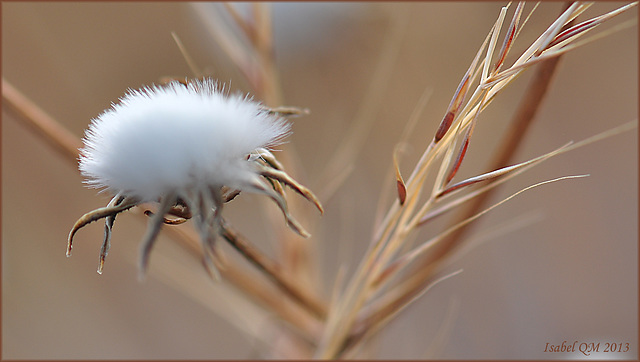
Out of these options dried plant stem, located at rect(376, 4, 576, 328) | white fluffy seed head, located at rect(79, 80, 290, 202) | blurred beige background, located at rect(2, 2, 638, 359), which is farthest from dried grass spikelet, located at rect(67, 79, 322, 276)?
blurred beige background, located at rect(2, 2, 638, 359)

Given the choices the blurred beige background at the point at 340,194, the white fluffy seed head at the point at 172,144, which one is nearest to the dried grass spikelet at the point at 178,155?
the white fluffy seed head at the point at 172,144

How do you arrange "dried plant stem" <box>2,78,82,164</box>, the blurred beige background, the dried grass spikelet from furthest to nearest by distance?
1. the blurred beige background
2. "dried plant stem" <box>2,78,82,164</box>
3. the dried grass spikelet

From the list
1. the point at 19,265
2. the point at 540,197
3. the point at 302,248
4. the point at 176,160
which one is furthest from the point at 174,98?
the point at 19,265

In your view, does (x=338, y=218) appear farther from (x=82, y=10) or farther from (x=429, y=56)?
(x=82, y=10)

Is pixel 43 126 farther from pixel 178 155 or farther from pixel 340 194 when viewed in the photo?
pixel 340 194

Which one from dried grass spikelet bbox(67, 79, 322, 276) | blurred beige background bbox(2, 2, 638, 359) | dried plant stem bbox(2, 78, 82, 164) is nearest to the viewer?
dried grass spikelet bbox(67, 79, 322, 276)

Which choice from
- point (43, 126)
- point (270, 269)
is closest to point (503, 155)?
point (270, 269)

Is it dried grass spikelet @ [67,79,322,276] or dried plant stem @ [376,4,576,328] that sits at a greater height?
dried grass spikelet @ [67,79,322,276]

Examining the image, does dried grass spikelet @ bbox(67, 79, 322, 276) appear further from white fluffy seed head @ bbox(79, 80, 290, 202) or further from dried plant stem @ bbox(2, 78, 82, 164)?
dried plant stem @ bbox(2, 78, 82, 164)
